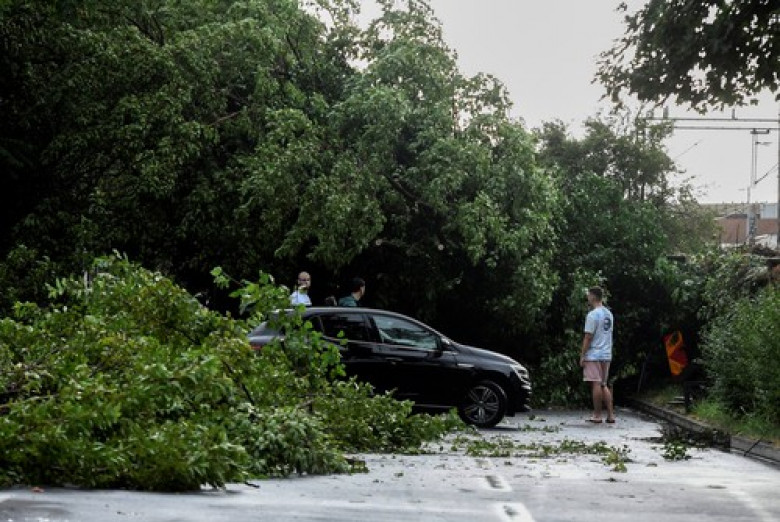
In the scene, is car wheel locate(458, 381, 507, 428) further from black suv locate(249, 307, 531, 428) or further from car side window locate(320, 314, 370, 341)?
car side window locate(320, 314, 370, 341)

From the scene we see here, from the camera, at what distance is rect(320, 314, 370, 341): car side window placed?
19125mm

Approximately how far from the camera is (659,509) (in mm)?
9695

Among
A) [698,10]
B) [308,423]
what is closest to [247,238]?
[698,10]

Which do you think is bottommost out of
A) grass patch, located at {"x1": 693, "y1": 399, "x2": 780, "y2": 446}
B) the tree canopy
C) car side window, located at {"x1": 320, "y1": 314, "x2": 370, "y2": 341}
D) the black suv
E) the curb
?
the curb

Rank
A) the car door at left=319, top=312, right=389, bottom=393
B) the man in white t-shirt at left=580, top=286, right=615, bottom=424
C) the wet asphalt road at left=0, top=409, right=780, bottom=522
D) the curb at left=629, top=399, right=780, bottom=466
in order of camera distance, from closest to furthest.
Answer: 1. the wet asphalt road at left=0, top=409, right=780, bottom=522
2. the curb at left=629, top=399, right=780, bottom=466
3. the car door at left=319, top=312, right=389, bottom=393
4. the man in white t-shirt at left=580, top=286, right=615, bottom=424

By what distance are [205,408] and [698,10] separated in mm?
8643

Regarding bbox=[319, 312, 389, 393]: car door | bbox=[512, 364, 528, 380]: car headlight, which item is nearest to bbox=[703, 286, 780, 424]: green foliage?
bbox=[512, 364, 528, 380]: car headlight

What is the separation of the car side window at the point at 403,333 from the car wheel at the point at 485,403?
84 cm

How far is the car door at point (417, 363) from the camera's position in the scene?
758 inches

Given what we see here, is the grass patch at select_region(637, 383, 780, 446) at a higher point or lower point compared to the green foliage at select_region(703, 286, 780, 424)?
lower

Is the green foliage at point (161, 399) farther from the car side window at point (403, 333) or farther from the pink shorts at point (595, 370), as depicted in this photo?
the pink shorts at point (595, 370)

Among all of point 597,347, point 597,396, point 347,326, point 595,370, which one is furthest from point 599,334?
point 347,326

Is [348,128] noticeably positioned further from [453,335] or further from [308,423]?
[308,423]

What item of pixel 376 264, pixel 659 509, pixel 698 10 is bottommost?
pixel 659 509
